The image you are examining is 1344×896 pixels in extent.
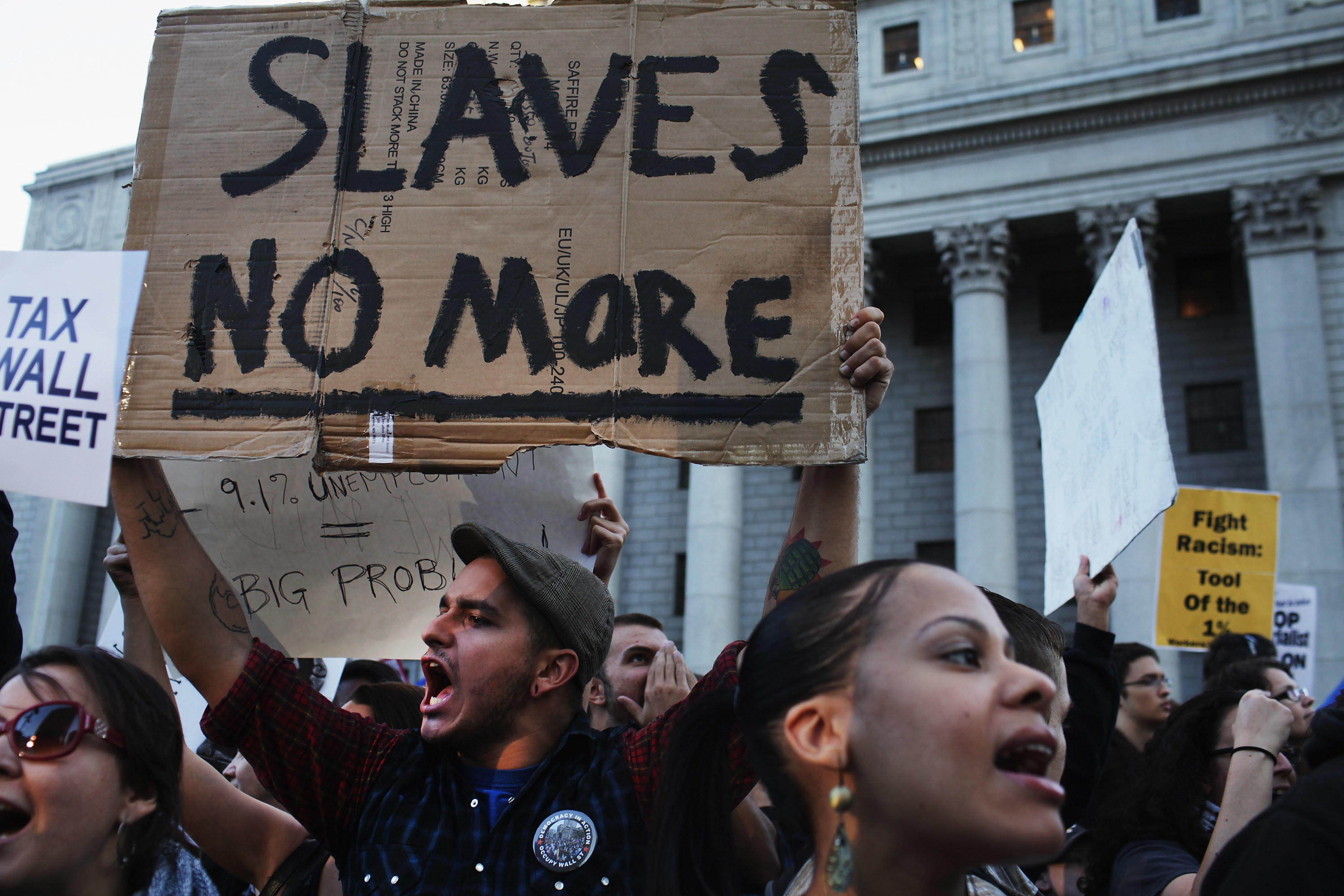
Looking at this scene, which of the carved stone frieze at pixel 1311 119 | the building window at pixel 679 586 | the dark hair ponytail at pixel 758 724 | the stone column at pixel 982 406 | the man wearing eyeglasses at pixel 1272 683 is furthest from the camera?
the building window at pixel 679 586

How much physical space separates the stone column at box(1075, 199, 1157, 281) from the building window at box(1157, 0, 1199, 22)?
12.7ft

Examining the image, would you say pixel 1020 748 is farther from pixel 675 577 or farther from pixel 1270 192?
pixel 675 577

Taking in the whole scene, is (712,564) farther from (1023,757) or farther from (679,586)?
(1023,757)

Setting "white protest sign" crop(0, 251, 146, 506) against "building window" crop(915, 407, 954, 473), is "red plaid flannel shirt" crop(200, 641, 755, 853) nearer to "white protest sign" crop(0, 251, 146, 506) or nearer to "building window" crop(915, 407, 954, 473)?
"white protest sign" crop(0, 251, 146, 506)

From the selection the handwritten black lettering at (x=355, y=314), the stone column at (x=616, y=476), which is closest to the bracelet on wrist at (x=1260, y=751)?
the handwritten black lettering at (x=355, y=314)

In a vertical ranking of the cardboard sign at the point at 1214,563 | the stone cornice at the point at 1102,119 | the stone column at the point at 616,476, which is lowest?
the cardboard sign at the point at 1214,563

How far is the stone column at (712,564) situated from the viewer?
21.7 meters

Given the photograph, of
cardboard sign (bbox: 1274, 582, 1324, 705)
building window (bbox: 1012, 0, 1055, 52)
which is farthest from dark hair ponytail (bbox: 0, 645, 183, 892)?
building window (bbox: 1012, 0, 1055, 52)

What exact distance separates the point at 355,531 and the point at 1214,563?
7619mm

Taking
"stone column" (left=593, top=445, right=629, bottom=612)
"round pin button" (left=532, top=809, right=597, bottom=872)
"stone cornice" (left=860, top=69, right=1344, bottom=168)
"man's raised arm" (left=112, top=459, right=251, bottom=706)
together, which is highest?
"stone cornice" (left=860, top=69, right=1344, bottom=168)

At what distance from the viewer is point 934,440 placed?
2409 cm

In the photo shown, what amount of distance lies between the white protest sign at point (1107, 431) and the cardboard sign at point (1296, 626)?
22.2ft

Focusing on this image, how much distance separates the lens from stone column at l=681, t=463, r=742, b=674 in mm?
21688

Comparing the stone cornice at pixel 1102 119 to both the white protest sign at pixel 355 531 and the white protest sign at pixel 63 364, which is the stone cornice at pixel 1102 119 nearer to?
the white protest sign at pixel 355 531
